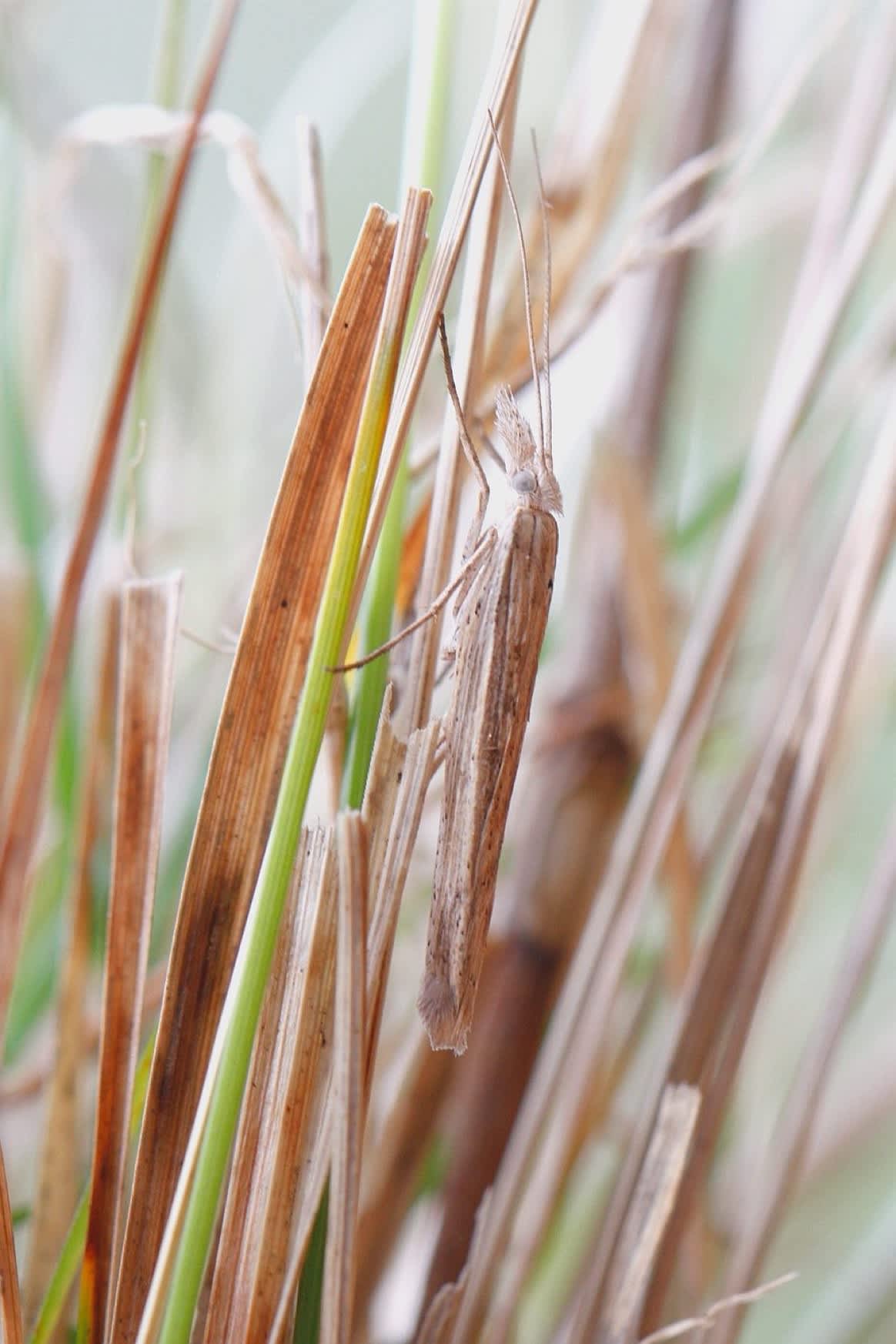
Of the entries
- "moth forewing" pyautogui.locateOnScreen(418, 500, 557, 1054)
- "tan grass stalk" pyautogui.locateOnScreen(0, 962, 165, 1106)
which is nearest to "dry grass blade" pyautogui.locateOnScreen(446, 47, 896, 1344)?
"moth forewing" pyautogui.locateOnScreen(418, 500, 557, 1054)

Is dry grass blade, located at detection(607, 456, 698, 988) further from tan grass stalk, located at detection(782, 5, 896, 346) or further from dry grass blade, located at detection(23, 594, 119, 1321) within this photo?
dry grass blade, located at detection(23, 594, 119, 1321)

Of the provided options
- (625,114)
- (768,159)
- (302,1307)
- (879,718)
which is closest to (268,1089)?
(302,1307)

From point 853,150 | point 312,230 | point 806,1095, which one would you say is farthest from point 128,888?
point 853,150

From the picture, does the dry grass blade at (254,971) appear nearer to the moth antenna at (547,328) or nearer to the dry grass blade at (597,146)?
the moth antenna at (547,328)

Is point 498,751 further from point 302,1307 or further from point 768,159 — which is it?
point 768,159

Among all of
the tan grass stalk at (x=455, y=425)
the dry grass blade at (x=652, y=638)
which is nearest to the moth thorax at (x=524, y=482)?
the tan grass stalk at (x=455, y=425)

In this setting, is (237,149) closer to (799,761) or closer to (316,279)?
(316,279)
